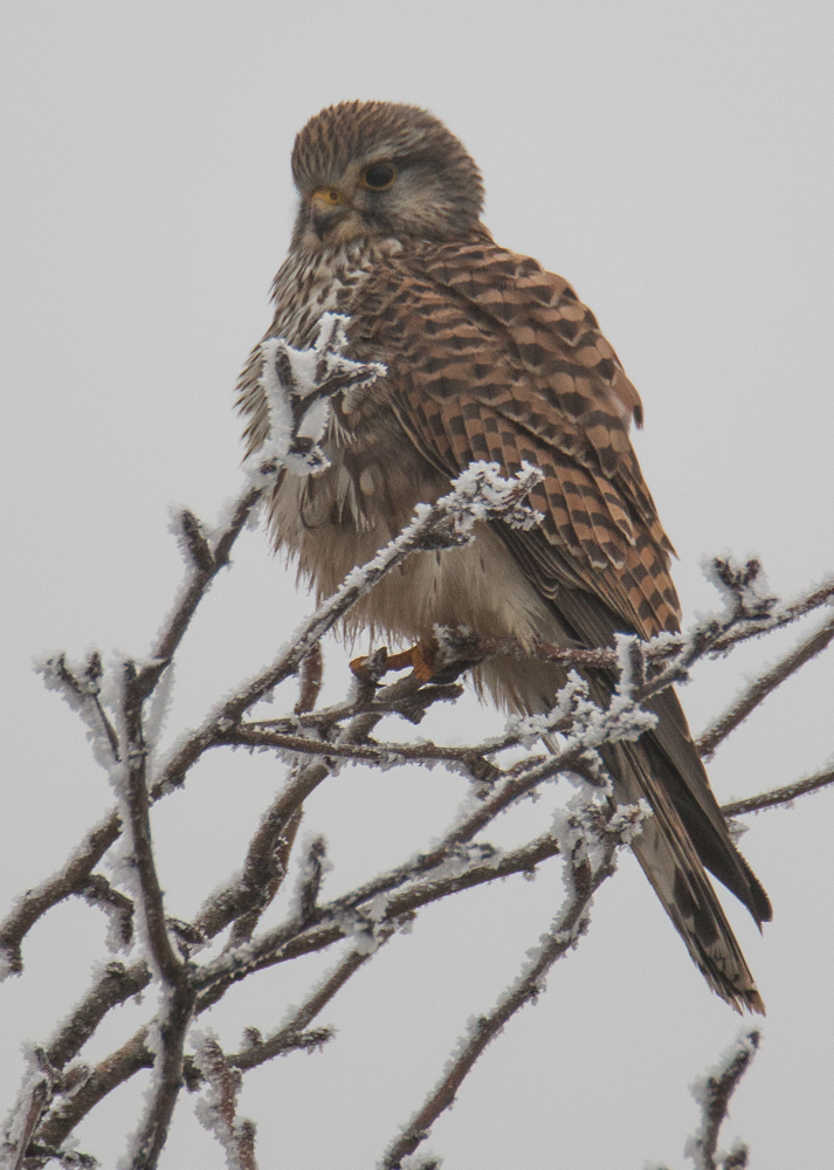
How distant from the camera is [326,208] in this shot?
368cm

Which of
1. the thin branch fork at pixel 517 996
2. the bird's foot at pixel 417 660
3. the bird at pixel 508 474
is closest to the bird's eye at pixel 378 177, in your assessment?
the bird at pixel 508 474

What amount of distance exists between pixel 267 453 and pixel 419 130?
10.0 ft

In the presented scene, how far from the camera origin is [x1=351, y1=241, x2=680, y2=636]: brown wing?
3.04 m

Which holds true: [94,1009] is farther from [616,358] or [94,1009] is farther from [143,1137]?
[616,358]

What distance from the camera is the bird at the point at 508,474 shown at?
2.80m

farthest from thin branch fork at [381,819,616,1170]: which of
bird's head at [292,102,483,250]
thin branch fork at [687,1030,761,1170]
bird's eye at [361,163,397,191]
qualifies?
bird's eye at [361,163,397,191]

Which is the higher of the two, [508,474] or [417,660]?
[508,474]

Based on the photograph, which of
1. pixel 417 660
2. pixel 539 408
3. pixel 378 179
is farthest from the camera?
pixel 378 179

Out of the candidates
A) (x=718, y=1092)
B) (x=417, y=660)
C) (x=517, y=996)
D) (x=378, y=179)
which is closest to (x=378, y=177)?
(x=378, y=179)

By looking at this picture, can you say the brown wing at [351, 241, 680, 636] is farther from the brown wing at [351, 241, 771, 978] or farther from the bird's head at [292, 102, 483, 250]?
the bird's head at [292, 102, 483, 250]

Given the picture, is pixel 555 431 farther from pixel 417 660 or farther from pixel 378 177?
pixel 378 177

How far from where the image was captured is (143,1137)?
4.21ft

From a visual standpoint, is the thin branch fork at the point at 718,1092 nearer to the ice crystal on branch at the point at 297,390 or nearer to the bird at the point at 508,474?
the ice crystal on branch at the point at 297,390

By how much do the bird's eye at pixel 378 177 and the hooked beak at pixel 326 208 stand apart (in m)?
0.10
